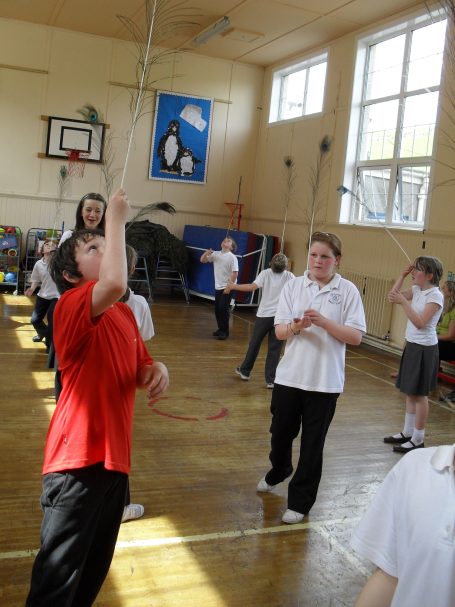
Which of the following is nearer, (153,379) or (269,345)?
(153,379)

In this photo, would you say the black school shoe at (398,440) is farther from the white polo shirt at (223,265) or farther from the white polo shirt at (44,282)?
the white polo shirt at (223,265)

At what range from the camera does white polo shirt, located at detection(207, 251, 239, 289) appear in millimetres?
7531

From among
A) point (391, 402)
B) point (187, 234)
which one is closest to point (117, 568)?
point (391, 402)

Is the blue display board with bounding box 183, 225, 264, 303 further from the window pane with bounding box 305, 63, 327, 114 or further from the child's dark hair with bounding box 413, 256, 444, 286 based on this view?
the child's dark hair with bounding box 413, 256, 444, 286

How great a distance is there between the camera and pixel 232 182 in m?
12.1

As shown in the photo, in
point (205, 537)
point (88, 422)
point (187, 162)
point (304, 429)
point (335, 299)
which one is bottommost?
point (205, 537)

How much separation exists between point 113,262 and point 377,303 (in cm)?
720

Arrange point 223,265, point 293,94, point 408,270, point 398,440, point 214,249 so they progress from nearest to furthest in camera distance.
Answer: point 398,440
point 408,270
point 223,265
point 214,249
point 293,94

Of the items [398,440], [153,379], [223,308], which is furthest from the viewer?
[223,308]

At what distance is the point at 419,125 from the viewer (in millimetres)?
8180

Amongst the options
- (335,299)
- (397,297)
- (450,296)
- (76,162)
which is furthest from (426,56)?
(335,299)

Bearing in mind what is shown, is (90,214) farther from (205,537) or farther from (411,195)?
(411,195)

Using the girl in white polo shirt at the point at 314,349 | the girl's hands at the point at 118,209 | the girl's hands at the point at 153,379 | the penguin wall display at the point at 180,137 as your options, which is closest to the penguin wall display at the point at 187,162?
the penguin wall display at the point at 180,137

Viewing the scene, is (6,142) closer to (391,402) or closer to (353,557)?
(391,402)
